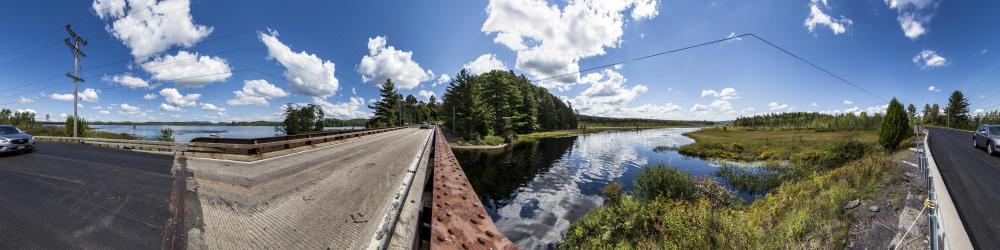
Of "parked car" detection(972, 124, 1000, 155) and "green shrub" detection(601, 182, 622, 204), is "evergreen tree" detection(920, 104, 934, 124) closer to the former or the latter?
"parked car" detection(972, 124, 1000, 155)

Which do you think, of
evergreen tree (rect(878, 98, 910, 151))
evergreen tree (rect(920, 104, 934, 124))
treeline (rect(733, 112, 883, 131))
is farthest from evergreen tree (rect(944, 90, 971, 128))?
evergreen tree (rect(878, 98, 910, 151))

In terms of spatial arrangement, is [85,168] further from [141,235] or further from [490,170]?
[490,170]

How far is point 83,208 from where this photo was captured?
16.7 ft

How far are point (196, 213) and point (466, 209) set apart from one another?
13.5 feet

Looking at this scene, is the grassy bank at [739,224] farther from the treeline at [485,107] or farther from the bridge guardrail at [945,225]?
the treeline at [485,107]

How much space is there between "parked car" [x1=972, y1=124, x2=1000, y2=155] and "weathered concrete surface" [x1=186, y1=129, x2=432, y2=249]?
86.2 feet

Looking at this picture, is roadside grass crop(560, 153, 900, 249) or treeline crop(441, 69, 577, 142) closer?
roadside grass crop(560, 153, 900, 249)

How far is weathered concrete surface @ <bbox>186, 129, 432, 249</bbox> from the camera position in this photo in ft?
11.2

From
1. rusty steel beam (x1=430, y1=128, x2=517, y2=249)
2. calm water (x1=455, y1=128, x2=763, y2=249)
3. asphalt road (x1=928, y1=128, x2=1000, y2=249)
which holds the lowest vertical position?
calm water (x1=455, y1=128, x2=763, y2=249)

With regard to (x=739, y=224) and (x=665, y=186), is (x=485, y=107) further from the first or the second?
(x=739, y=224)

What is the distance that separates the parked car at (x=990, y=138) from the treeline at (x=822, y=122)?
105 metres

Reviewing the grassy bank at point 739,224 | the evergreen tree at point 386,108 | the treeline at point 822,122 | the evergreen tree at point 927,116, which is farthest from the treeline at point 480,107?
the evergreen tree at point 927,116

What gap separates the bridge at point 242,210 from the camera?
330 centimetres

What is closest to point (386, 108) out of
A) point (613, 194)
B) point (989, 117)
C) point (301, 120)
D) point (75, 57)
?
point (301, 120)
